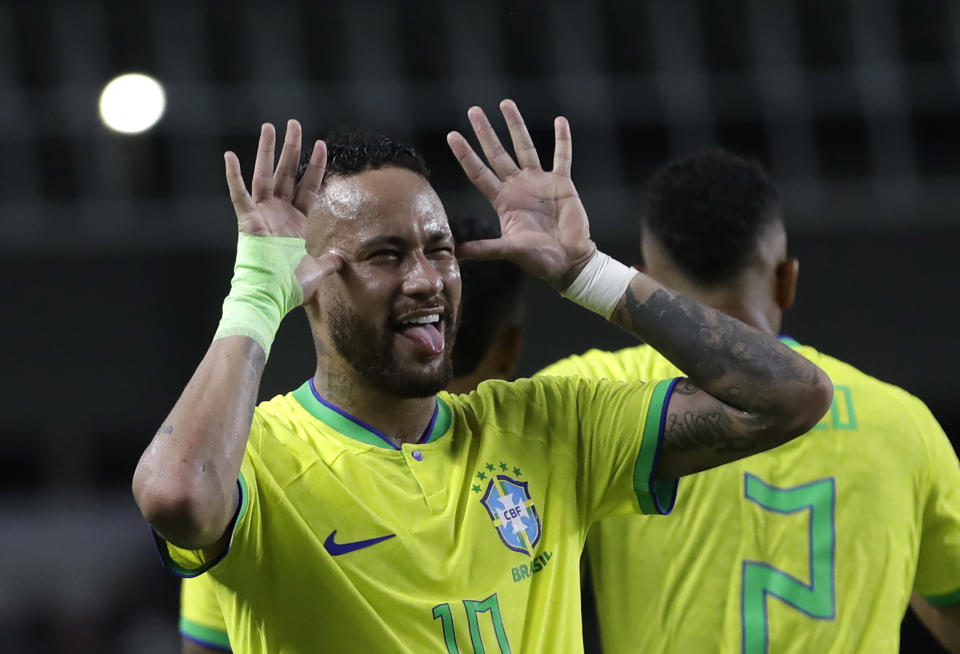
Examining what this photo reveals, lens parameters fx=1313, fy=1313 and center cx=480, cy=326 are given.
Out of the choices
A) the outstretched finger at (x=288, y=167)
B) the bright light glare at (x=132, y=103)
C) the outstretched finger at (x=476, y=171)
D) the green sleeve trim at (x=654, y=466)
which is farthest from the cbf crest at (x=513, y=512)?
the bright light glare at (x=132, y=103)

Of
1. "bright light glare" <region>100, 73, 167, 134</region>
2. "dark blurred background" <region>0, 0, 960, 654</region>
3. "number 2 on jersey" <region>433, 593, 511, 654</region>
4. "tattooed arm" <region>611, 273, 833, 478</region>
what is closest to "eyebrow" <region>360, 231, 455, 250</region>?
"tattooed arm" <region>611, 273, 833, 478</region>

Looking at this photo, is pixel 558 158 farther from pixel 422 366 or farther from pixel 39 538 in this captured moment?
pixel 39 538

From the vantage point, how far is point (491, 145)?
11.1 feet

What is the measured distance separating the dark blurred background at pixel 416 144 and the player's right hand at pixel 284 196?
8677mm

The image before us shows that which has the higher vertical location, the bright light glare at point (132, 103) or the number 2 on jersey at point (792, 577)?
the bright light glare at point (132, 103)

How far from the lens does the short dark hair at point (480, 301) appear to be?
4402 mm

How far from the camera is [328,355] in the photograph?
3285 mm

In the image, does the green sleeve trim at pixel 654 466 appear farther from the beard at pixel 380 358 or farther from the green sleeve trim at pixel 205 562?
the green sleeve trim at pixel 205 562

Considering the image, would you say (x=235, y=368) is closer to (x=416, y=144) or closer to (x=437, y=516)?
(x=437, y=516)

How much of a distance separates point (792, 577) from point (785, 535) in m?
0.12

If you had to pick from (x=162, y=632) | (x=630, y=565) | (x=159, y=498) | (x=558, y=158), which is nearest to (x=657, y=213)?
(x=558, y=158)

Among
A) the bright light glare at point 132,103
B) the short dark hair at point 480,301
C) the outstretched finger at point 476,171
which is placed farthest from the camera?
the bright light glare at point 132,103

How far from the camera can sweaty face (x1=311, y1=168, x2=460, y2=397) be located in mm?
3154

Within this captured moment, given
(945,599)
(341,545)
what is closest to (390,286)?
(341,545)
